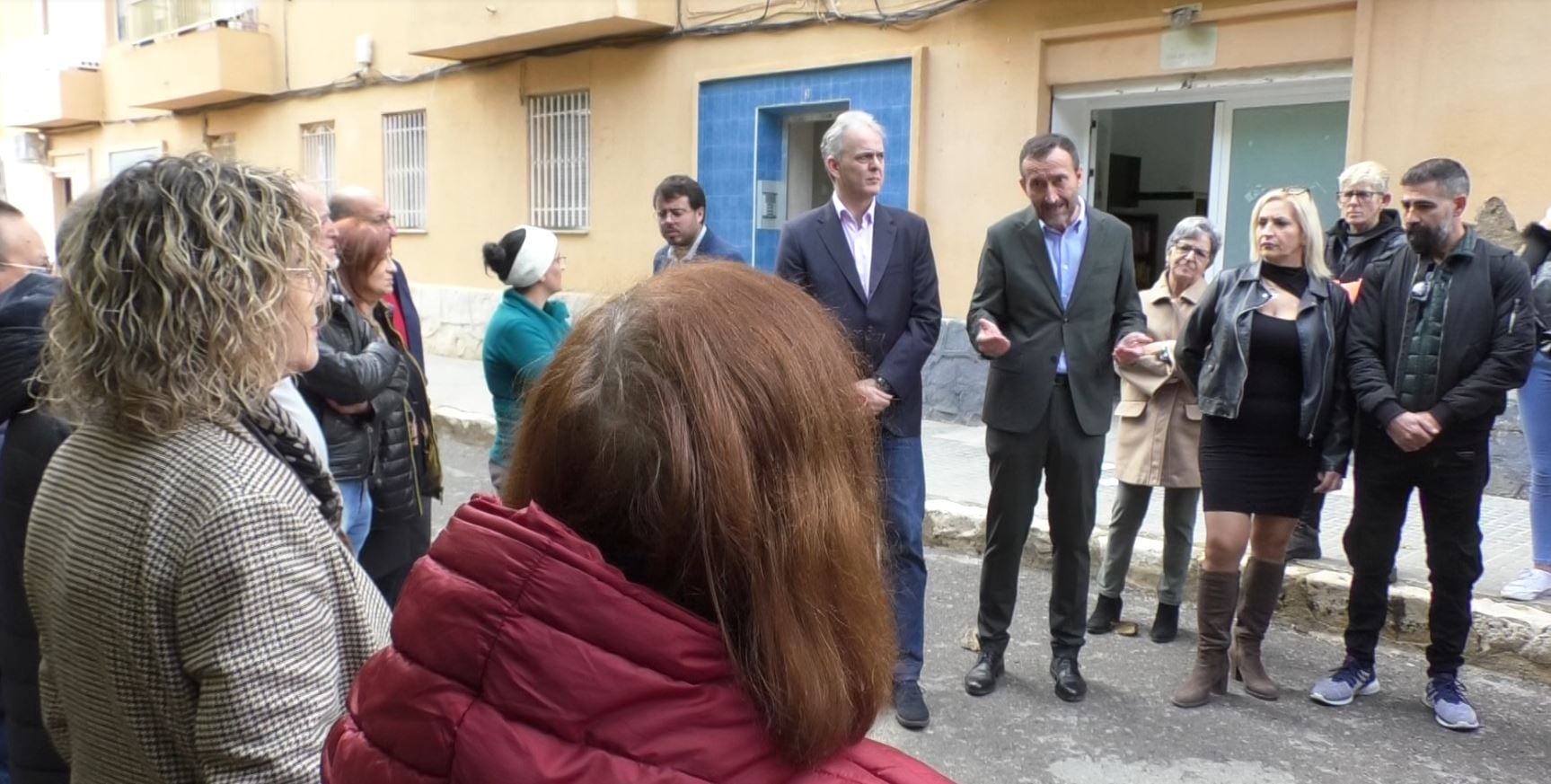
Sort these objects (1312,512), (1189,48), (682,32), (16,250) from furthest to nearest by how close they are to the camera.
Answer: (682,32) → (1189,48) → (1312,512) → (16,250)

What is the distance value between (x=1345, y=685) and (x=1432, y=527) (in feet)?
2.11

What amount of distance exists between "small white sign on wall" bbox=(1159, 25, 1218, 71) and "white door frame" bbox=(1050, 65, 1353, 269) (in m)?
0.12

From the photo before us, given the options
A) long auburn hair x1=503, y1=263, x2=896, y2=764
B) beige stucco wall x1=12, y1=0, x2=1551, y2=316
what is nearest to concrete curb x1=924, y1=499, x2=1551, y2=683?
beige stucco wall x1=12, y1=0, x2=1551, y2=316

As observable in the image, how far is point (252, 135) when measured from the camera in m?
16.4

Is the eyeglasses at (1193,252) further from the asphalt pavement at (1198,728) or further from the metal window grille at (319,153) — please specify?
the metal window grille at (319,153)

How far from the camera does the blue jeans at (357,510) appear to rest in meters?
3.19

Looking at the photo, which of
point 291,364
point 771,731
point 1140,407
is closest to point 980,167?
point 1140,407

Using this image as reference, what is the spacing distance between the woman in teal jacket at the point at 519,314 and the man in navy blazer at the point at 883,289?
898mm

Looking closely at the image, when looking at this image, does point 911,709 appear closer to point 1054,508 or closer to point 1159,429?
point 1054,508

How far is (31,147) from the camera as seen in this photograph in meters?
21.0

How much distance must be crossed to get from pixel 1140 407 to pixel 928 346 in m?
1.31

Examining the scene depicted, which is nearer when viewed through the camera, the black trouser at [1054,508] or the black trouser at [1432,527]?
the black trouser at [1432,527]

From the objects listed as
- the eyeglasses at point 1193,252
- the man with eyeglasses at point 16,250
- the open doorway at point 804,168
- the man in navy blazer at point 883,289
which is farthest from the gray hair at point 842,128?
the open doorway at point 804,168

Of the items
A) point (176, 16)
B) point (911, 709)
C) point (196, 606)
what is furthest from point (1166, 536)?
point (176, 16)
